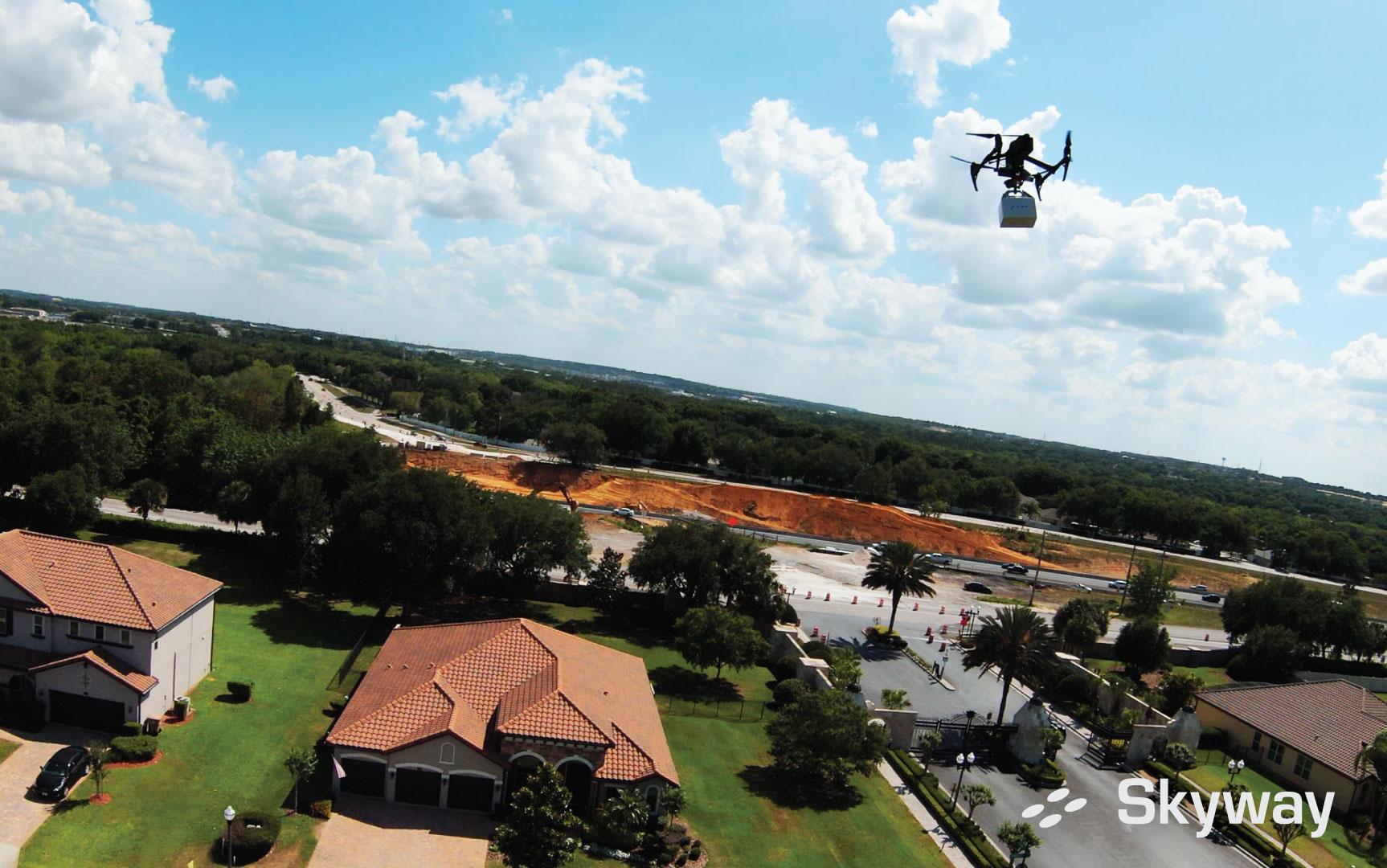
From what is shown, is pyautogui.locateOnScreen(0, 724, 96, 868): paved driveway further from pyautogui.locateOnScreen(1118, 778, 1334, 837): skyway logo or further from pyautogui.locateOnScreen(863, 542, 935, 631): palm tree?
pyautogui.locateOnScreen(863, 542, 935, 631): palm tree

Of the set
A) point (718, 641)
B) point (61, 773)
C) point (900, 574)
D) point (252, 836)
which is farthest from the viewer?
point (900, 574)

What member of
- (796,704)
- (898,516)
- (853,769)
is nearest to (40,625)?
(796,704)

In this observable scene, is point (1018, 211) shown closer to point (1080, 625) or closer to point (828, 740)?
point (828, 740)

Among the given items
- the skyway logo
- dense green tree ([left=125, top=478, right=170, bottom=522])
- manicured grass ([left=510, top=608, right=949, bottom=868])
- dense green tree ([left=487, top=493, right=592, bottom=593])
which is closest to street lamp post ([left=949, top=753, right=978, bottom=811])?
→ manicured grass ([left=510, top=608, right=949, bottom=868])

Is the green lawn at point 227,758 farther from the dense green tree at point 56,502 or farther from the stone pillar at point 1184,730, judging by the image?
the stone pillar at point 1184,730

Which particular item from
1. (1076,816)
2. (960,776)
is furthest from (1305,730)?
(960,776)

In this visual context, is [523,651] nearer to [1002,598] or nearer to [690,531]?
[690,531]
